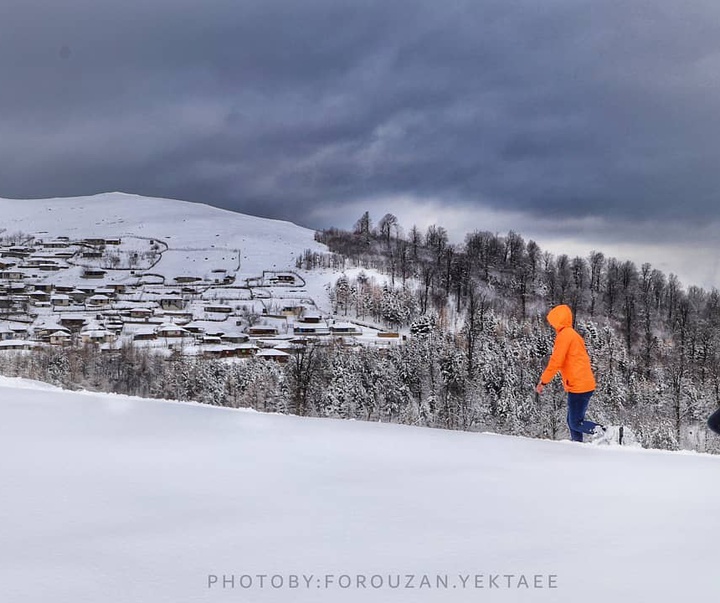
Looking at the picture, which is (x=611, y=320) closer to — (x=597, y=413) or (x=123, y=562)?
(x=597, y=413)

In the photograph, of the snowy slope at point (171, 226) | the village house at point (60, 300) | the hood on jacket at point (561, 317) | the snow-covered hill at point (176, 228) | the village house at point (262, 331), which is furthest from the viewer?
the snowy slope at point (171, 226)

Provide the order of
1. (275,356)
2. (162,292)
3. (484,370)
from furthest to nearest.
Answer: (162,292)
(275,356)
(484,370)

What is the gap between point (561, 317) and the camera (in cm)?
675

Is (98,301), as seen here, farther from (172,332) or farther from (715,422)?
(715,422)

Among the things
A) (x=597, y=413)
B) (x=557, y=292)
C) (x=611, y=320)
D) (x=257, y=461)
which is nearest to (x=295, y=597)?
(x=257, y=461)

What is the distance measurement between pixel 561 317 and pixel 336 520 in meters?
4.89

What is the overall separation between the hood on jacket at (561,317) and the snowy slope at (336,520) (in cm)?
234

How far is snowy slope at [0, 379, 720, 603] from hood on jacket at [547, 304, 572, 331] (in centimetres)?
234

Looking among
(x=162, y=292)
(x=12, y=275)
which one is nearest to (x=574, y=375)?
(x=162, y=292)

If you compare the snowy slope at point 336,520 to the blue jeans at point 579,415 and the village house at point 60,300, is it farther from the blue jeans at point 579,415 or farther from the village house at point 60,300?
the village house at point 60,300

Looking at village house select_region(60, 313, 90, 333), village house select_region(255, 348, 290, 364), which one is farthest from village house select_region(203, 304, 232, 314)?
village house select_region(255, 348, 290, 364)

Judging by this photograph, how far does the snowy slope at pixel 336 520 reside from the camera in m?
1.98

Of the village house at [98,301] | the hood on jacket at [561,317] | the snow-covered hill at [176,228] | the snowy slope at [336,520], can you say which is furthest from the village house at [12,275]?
the hood on jacket at [561,317]

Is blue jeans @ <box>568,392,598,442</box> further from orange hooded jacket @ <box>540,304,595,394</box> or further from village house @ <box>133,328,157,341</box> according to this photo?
village house @ <box>133,328,157,341</box>
